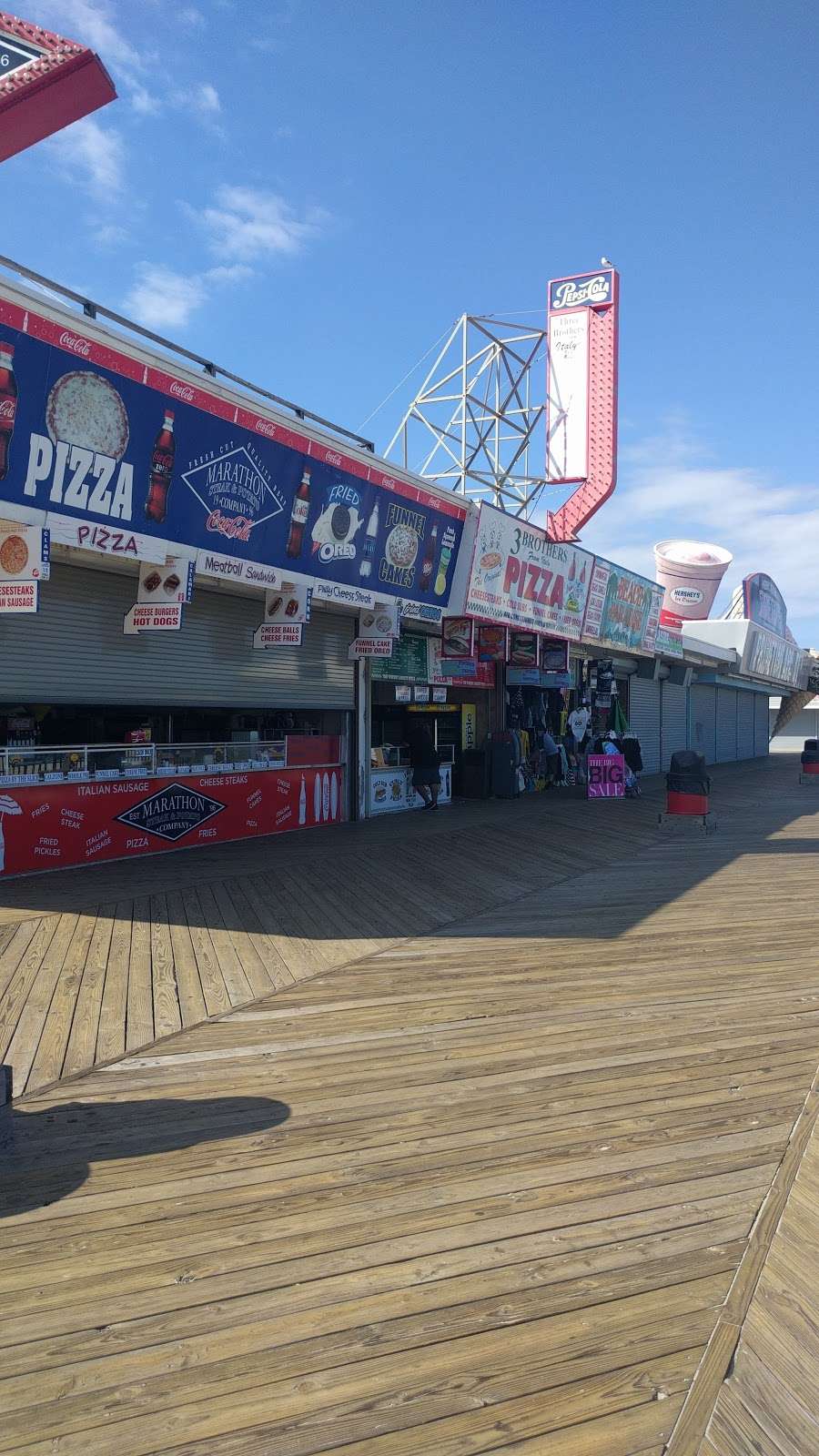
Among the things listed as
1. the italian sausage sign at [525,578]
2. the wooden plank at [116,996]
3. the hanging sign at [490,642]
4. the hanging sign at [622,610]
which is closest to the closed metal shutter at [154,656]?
the italian sausage sign at [525,578]

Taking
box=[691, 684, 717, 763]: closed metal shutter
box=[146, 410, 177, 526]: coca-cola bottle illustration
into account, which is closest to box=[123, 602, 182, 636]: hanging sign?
box=[146, 410, 177, 526]: coca-cola bottle illustration

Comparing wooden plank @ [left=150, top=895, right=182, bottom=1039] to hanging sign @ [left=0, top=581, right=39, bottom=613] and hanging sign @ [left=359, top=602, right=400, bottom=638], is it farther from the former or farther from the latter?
hanging sign @ [left=359, top=602, right=400, bottom=638]

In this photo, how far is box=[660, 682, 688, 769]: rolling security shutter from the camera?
2794 cm

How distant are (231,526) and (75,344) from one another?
2754 millimetres

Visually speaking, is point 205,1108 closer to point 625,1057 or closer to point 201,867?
point 625,1057

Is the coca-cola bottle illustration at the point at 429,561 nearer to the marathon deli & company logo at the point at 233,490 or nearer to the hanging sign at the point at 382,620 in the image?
the hanging sign at the point at 382,620

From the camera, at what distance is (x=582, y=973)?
20.5 feet

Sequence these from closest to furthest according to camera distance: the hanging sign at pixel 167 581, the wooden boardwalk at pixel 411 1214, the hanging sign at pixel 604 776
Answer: the wooden boardwalk at pixel 411 1214 → the hanging sign at pixel 167 581 → the hanging sign at pixel 604 776

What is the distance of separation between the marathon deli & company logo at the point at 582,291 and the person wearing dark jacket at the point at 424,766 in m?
8.14

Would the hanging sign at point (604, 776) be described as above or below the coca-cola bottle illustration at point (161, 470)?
below

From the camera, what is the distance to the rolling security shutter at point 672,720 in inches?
1100

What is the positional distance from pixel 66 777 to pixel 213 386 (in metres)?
4.34

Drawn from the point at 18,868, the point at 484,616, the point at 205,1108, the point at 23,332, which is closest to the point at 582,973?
the point at 205,1108

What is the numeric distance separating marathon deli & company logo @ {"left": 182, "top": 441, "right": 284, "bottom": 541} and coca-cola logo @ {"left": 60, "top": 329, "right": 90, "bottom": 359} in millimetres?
1667
